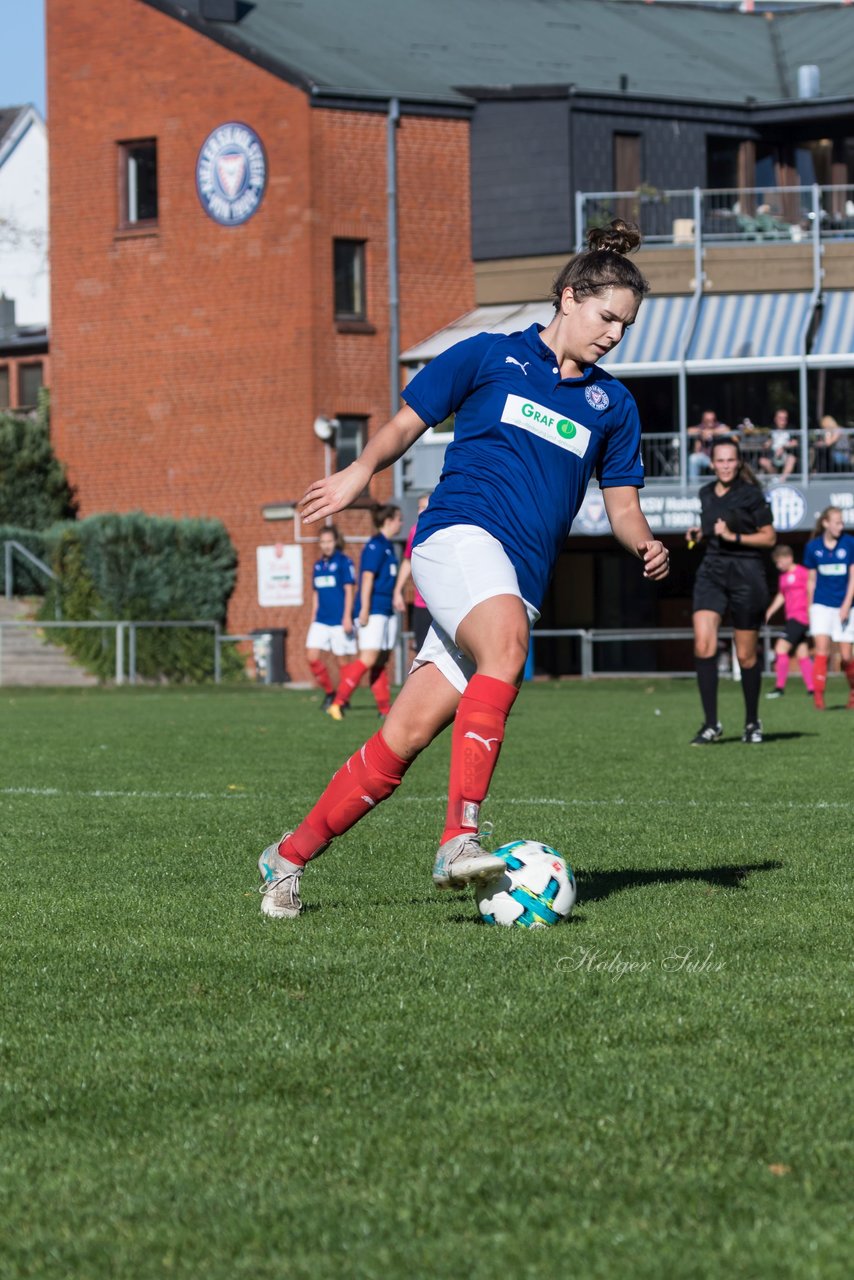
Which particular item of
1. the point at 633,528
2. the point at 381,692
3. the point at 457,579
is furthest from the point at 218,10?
the point at 457,579

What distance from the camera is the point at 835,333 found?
37.3 meters

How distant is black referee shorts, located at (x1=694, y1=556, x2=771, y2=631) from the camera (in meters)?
14.7

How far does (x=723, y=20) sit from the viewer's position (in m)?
46.0

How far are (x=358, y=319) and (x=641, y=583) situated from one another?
784 centimetres

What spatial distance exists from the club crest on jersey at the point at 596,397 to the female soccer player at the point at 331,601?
1509cm

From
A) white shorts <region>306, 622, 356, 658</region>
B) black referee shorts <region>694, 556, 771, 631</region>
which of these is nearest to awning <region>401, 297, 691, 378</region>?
white shorts <region>306, 622, 356, 658</region>

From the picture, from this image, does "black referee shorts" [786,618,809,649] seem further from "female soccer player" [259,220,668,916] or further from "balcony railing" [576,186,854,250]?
"female soccer player" [259,220,668,916]

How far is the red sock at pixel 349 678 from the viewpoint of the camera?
19266mm

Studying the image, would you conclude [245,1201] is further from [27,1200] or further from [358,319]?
[358,319]

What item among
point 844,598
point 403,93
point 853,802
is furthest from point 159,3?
point 853,802

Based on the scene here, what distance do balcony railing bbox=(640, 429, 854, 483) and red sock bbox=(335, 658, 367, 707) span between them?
639 inches

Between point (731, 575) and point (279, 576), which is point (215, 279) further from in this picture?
point (731, 575)

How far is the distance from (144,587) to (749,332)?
1245cm

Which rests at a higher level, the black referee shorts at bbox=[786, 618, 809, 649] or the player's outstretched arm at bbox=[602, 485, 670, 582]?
the player's outstretched arm at bbox=[602, 485, 670, 582]
